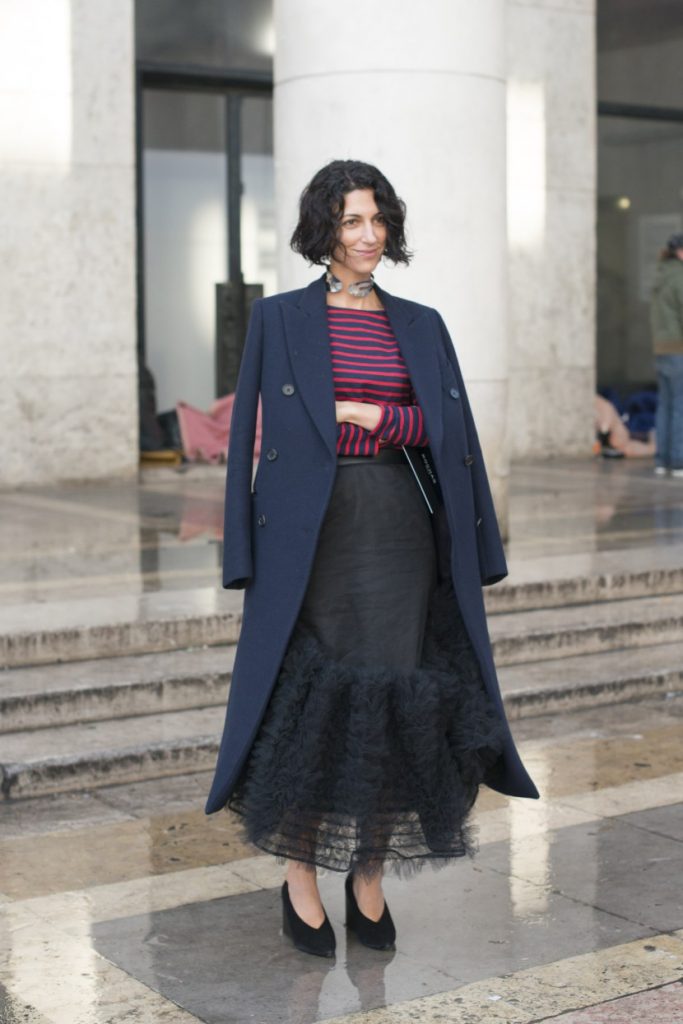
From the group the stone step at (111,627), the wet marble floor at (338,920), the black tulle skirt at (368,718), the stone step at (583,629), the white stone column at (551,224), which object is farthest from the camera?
the white stone column at (551,224)

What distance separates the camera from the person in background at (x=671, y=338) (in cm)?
1416

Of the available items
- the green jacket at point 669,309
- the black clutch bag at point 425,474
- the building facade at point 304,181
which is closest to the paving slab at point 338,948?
the black clutch bag at point 425,474

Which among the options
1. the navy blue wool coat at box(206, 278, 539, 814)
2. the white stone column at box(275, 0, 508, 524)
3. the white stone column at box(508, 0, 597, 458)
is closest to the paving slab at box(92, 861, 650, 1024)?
the navy blue wool coat at box(206, 278, 539, 814)

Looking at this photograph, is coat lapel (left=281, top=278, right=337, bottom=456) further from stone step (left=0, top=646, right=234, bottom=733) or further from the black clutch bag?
stone step (left=0, top=646, right=234, bottom=733)

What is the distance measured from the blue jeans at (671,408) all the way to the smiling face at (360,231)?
33.4 feet

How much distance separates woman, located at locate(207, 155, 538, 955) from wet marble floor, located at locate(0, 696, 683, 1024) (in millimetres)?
234

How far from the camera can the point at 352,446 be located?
4336 millimetres

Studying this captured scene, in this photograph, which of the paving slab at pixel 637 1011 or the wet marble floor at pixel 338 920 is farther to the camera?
the wet marble floor at pixel 338 920

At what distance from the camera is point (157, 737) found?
6324 millimetres

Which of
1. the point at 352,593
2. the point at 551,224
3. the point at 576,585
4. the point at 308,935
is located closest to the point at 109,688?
the point at 308,935

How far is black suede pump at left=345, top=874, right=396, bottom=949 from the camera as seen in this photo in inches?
174

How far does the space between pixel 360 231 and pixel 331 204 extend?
10cm

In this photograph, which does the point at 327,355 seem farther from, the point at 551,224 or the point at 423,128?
the point at 551,224

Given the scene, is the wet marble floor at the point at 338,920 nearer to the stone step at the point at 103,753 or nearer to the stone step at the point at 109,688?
the stone step at the point at 103,753
